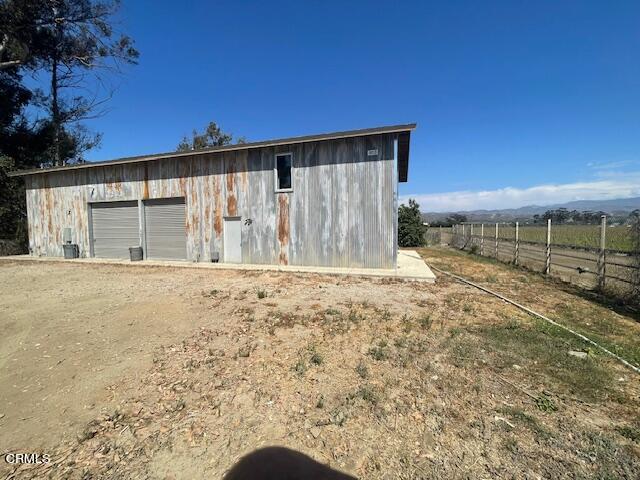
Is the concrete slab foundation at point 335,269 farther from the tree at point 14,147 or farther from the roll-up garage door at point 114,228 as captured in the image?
the tree at point 14,147

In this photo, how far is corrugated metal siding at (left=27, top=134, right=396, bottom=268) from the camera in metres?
10.2

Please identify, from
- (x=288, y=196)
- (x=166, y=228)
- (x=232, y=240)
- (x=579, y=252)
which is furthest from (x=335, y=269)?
→ (x=166, y=228)

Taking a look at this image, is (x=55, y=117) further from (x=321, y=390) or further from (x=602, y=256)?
(x=602, y=256)

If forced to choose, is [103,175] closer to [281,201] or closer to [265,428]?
[281,201]

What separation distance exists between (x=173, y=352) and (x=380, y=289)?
486 centimetres

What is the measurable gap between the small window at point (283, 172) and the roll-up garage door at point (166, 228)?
4.35 metres

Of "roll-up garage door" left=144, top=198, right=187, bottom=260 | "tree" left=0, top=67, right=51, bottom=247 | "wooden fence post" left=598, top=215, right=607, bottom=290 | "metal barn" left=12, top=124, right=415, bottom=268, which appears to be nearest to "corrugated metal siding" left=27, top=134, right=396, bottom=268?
"metal barn" left=12, top=124, right=415, bottom=268

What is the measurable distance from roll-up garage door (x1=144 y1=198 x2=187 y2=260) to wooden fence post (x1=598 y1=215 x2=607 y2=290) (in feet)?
42.4

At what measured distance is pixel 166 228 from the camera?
13289mm

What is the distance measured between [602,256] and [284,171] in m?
8.95

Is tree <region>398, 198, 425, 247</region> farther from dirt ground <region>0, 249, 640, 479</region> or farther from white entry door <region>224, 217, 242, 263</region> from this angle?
dirt ground <region>0, 249, 640, 479</region>

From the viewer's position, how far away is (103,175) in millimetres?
13984

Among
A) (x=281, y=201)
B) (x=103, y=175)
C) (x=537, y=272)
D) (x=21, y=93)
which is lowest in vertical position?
(x=537, y=272)

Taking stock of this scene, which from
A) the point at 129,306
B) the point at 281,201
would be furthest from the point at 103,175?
the point at 129,306
